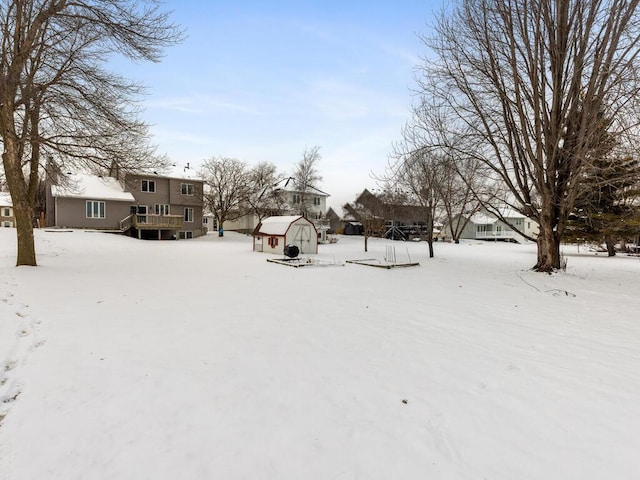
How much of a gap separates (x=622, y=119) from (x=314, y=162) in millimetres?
36024

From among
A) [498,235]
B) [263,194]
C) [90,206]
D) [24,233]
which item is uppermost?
[263,194]

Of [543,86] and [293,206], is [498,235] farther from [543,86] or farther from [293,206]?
[543,86]

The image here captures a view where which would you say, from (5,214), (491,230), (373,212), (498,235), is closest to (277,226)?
(373,212)

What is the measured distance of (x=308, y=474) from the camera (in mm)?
2535

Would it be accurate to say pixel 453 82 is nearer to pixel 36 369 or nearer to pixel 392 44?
pixel 392 44

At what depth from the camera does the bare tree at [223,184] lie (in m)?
41.3

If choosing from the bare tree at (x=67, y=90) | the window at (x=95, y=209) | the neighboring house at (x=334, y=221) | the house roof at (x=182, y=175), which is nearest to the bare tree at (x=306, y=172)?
the house roof at (x=182, y=175)

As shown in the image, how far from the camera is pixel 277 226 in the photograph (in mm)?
24391

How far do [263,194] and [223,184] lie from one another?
5108 mm

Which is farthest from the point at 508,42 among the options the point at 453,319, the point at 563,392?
the point at 563,392

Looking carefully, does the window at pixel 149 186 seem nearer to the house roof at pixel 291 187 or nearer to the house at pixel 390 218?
the house roof at pixel 291 187

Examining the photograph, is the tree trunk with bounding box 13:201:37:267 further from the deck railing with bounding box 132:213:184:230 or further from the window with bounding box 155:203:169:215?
the window with bounding box 155:203:169:215

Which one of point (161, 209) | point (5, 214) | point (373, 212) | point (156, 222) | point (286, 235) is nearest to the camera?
point (286, 235)

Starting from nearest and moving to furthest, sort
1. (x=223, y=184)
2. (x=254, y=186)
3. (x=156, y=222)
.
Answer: (x=156, y=222)
(x=223, y=184)
(x=254, y=186)
